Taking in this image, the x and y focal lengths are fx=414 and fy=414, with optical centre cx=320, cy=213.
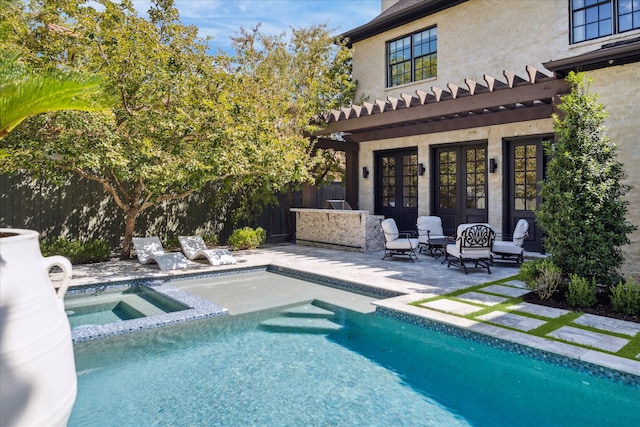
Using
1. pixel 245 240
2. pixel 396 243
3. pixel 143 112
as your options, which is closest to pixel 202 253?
pixel 245 240

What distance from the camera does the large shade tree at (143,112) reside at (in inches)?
306

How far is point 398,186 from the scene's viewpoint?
1412 centimetres

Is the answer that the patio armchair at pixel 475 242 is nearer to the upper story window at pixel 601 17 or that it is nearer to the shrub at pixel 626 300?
the shrub at pixel 626 300

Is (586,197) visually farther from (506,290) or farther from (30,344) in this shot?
(30,344)

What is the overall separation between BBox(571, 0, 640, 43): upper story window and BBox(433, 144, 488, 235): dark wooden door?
357 centimetres

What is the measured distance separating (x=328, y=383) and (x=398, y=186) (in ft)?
34.3

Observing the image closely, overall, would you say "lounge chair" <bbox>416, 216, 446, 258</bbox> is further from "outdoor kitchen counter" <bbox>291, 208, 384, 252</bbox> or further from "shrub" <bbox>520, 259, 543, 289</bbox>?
"shrub" <bbox>520, 259, 543, 289</bbox>

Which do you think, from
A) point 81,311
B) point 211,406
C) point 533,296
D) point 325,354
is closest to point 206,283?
point 81,311

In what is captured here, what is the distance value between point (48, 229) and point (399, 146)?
1047 centimetres

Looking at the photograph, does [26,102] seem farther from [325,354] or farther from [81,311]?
[81,311]

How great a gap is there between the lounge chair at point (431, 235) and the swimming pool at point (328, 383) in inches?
217

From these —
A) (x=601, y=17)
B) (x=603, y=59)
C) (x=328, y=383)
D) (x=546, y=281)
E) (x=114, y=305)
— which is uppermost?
(x=601, y=17)

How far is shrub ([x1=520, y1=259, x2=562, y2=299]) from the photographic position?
6363 millimetres

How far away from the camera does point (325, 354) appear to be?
5105 mm
